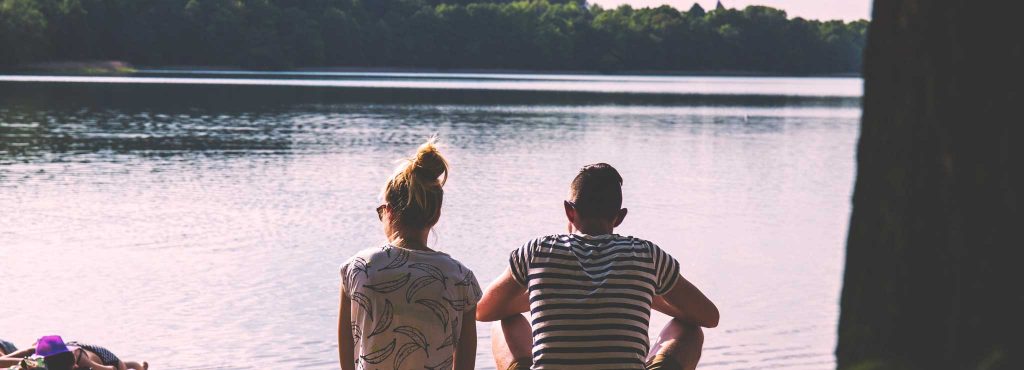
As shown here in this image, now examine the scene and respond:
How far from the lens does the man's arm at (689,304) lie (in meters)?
3.53

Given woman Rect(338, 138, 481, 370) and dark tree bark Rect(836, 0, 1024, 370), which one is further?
woman Rect(338, 138, 481, 370)

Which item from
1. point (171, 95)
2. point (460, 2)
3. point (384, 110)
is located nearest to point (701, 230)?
point (384, 110)

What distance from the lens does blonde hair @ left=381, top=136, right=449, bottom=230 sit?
3.36 m

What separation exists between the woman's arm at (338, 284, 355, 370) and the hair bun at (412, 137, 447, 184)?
437 millimetres

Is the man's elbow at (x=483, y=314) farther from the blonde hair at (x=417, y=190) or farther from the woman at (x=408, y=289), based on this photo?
the blonde hair at (x=417, y=190)

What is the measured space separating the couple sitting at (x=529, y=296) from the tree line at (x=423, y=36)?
8356cm

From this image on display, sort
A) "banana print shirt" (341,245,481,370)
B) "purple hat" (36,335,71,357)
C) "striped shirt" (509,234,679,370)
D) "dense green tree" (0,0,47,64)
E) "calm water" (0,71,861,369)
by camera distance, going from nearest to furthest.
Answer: "striped shirt" (509,234,679,370) < "banana print shirt" (341,245,481,370) < "purple hat" (36,335,71,357) < "calm water" (0,71,861,369) < "dense green tree" (0,0,47,64)

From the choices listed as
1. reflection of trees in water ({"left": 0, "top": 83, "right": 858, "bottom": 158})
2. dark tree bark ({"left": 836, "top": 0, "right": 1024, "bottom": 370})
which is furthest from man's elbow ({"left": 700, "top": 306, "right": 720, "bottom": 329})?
reflection of trees in water ({"left": 0, "top": 83, "right": 858, "bottom": 158})

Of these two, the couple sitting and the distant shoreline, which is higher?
the couple sitting

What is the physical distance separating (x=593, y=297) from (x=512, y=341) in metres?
0.49

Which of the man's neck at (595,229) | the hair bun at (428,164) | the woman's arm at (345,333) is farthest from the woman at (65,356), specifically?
the man's neck at (595,229)

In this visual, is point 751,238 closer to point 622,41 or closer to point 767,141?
point 767,141

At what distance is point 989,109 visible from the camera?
6.32ft

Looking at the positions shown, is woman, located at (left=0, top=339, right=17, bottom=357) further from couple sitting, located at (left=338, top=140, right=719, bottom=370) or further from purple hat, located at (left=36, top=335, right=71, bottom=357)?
couple sitting, located at (left=338, top=140, right=719, bottom=370)
